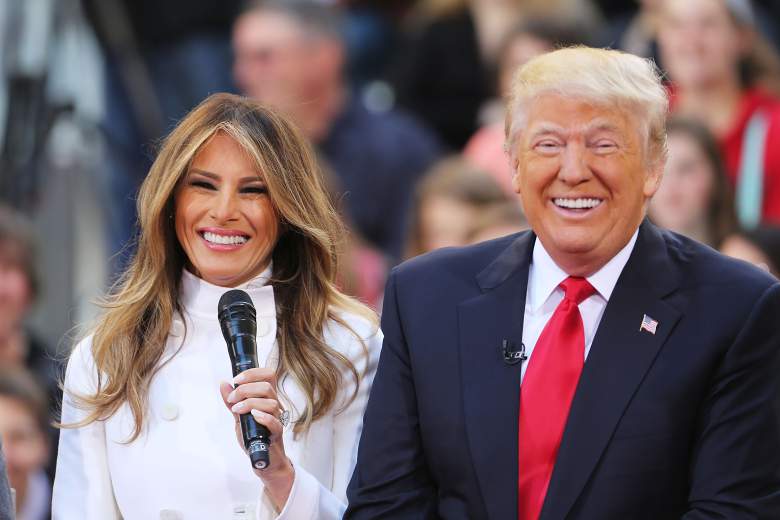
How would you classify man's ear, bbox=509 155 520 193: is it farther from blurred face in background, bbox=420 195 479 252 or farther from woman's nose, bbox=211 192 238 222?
blurred face in background, bbox=420 195 479 252

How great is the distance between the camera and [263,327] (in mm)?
4188

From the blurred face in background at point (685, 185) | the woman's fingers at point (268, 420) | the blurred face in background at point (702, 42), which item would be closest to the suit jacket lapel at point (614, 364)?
the woman's fingers at point (268, 420)

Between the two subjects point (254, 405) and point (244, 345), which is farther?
point (244, 345)

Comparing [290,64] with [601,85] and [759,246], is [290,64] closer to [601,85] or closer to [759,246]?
[759,246]

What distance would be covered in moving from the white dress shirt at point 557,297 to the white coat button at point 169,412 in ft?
3.03

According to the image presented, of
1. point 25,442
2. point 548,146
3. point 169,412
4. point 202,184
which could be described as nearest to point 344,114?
point 25,442

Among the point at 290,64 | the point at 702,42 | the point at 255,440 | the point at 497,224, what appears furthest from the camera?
the point at 290,64

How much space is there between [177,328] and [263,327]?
0.23 metres

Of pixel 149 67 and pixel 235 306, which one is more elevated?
pixel 149 67

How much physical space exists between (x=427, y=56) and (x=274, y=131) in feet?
15.3

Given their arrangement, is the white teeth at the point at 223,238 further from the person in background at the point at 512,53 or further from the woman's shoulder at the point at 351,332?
the person in background at the point at 512,53

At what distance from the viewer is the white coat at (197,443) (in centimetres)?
398

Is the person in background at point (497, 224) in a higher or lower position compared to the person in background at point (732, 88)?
lower

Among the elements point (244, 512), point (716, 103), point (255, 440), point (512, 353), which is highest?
point (716, 103)
